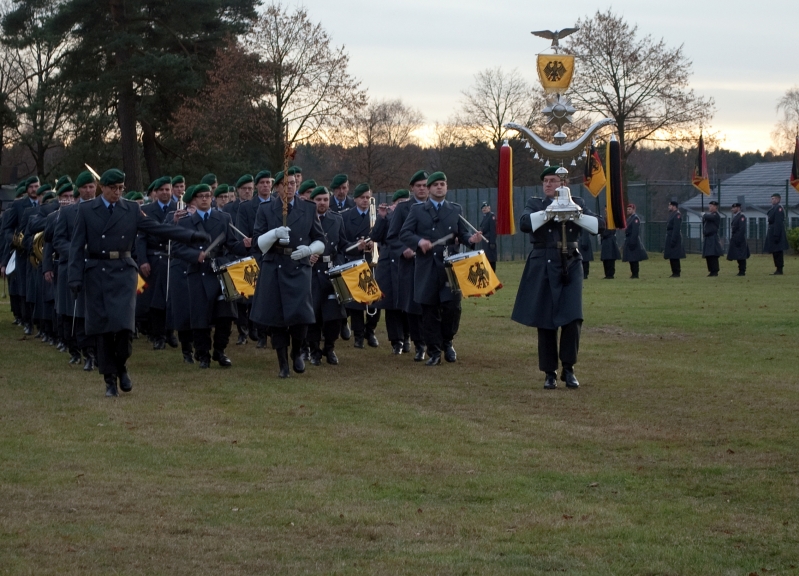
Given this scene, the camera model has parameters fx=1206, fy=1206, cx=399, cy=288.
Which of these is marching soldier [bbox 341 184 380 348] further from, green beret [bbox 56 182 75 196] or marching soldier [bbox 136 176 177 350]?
green beret [bbox 56 182 75 196]

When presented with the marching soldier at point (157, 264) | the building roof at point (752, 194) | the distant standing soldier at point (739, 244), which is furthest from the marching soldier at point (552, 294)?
the building roof at point (752, 194)

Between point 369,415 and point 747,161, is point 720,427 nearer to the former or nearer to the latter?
point 369,415

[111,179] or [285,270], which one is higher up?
[111,179]

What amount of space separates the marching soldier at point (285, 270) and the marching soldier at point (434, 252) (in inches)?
50.4

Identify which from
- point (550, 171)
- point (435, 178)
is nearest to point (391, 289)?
point (435, 178)

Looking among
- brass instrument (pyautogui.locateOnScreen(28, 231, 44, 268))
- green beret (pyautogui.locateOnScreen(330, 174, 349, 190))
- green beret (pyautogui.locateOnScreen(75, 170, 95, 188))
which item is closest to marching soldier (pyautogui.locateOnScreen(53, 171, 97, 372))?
green beret (pyautogui.locateOnScreen(75, 170, 95, 188))

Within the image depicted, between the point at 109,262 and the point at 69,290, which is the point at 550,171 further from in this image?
the point at 69,290

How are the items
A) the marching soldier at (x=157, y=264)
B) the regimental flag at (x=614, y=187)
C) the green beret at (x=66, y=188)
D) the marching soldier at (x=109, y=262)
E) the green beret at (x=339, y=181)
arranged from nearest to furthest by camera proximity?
the marching soldier at (x=109, y=262) < the regimental flag at (x=614, y=187) < the green beret at (x=66, y=188) < the marching soldier at (x=157, y=264) < the green beret at (x=339, y=181)

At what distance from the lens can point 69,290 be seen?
12.4 metres

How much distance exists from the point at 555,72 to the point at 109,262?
7.15m

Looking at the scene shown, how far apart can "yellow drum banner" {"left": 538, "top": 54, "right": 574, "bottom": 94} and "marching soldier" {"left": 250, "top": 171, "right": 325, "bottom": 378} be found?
453 centimetres

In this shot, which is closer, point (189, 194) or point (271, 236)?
point (271, 236)

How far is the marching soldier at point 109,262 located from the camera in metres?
10.2

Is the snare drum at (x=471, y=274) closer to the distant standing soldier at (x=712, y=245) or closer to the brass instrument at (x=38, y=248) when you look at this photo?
the brass instrument at (x=38, y=248)
